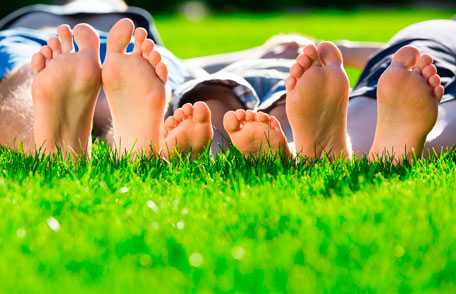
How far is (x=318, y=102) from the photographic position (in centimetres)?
216

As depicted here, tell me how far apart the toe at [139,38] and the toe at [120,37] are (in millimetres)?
17

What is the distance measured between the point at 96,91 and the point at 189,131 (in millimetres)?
267

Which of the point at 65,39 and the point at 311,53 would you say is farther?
the point at 65,39

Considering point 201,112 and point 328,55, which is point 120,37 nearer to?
point 201,112

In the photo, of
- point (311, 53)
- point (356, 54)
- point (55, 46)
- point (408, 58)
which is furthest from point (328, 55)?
point (356, 54)

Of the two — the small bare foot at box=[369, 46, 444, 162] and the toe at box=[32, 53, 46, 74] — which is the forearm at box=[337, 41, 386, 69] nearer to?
the small bare foot at box=[369, 46, 444, 162]

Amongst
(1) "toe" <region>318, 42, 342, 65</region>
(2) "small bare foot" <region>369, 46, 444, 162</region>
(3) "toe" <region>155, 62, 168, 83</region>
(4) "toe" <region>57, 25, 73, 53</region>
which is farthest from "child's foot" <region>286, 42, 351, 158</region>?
(4) "toe" <region>57, 25, 73, 53</region>

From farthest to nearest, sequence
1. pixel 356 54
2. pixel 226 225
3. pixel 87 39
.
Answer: pixel 356 54 < pixel 87 39 < pixel 226 225

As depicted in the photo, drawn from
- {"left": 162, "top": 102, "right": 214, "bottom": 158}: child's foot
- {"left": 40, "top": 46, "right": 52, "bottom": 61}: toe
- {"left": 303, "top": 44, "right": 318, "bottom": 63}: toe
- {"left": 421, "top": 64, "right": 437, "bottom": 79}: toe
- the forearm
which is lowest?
the forearm

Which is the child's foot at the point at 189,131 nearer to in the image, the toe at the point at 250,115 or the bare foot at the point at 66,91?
the toe at the point at 250,115

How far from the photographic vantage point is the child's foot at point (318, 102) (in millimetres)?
2152

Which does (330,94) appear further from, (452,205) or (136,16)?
(136,16)

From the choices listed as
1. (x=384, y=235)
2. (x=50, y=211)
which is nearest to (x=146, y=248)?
(x=50, y=211)

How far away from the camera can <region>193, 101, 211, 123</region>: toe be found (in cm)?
217
